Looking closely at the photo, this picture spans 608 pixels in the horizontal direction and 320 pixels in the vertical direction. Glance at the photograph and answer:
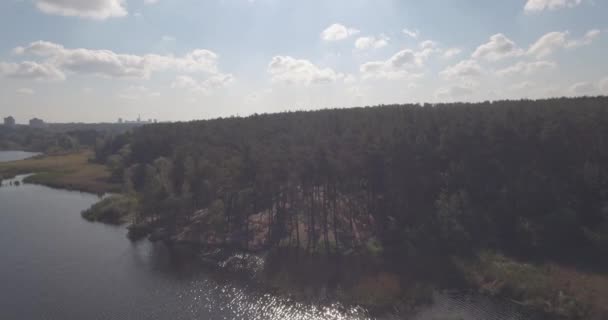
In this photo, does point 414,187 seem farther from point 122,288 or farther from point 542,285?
point 122,288

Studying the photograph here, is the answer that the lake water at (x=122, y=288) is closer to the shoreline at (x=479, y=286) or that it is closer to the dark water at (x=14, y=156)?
the shoreline at (x=479, y=286)

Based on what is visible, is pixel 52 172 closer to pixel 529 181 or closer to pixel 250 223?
pixel 250 223

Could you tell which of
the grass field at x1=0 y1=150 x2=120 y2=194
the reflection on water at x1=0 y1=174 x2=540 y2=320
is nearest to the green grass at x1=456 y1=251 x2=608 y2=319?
the reflection on water at x1=0 y1=174 x2=540 y2=320

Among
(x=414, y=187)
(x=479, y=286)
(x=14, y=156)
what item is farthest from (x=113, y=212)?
(x=14, y=156)

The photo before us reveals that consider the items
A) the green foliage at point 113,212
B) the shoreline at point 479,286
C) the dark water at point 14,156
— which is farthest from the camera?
the dark water at point 14,156

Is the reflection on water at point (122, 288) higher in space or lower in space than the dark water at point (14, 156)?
lower

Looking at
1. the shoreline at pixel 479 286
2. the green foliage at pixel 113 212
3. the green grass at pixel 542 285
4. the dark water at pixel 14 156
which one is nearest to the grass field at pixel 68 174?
the green foliage at pixel 113 212
